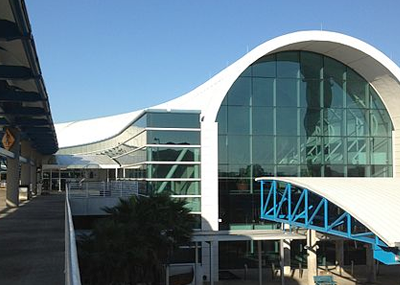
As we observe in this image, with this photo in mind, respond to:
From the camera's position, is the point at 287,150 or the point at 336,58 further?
the point at 336,58

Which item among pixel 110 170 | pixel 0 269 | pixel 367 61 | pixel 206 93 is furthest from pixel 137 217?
pixel 110 170

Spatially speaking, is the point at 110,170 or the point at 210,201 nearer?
the point at 210,201

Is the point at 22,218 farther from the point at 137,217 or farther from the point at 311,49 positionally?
the point at 311,49

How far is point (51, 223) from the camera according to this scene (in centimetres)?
1609

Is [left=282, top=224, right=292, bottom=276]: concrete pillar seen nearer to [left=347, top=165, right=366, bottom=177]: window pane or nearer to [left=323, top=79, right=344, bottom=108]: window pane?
[left=347, top=165, right=366, bottom=177]: window pane

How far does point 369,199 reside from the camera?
60.2ft

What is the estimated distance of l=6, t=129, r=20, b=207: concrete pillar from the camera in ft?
79.7

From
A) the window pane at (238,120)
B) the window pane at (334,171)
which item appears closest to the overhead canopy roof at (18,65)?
the window pane at (238,120)

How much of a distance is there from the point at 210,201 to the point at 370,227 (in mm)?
10763

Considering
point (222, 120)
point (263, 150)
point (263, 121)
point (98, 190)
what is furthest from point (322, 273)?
point (98, 190)

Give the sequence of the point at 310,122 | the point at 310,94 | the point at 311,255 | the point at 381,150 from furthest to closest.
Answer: the point at 381,150 → the point at 310,94 → the point at 310,122 → the point at 311,255

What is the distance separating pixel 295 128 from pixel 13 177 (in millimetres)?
15022

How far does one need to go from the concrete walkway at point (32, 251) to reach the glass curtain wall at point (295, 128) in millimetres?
11734

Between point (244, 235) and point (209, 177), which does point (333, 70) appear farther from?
point (244, 235)
